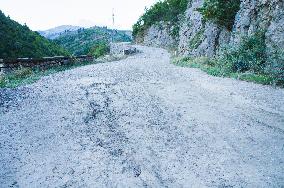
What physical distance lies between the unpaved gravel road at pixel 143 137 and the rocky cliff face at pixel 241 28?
15.1 feet

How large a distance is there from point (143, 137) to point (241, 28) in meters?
13.3

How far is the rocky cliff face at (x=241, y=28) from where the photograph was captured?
48.0 feet

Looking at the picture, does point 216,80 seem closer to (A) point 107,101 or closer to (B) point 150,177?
(A) point 107,101

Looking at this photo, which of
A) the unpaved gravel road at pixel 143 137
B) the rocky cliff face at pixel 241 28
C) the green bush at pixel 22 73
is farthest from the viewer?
the green bush at pixel 22 73

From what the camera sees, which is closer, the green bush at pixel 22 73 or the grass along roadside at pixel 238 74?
the grass along roadside at pixel 238 74

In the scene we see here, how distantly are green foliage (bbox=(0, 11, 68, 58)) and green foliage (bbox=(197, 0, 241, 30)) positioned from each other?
1133 inches

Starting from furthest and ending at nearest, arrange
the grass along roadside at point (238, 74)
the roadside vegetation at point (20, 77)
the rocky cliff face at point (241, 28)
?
the rocky cliff face at point (241, 28), the roadside vegetation at point (20, 77), the grass along roadside at point (238, 74)

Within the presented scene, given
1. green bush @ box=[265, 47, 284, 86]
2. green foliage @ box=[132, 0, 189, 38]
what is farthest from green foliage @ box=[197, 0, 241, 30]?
green foliage @ box=[132, 0, 189, 38]

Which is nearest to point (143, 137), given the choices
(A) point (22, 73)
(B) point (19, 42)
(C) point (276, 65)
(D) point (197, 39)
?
(C) point (276, 65)

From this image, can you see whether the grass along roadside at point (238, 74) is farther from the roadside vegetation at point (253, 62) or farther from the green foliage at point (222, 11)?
the green foliage at point (222, 11)

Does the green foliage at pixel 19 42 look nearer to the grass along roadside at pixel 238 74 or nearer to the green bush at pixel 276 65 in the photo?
the grass along roadside at pixel 238 74

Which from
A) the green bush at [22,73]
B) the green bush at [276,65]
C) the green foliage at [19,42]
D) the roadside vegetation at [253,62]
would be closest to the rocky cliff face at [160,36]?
the green foliage at [19,42]

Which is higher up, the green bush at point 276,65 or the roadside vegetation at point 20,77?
the green bush at point 276,65

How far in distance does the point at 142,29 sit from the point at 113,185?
67.4 m
